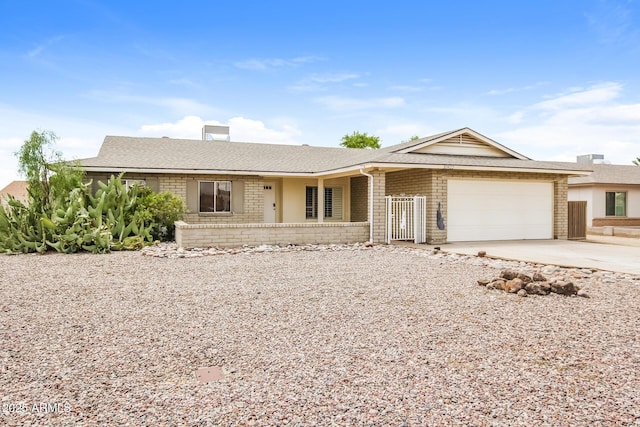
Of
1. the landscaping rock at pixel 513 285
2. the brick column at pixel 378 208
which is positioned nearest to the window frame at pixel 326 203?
the brick column at pixel 378 208

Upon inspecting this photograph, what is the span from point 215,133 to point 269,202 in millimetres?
6893

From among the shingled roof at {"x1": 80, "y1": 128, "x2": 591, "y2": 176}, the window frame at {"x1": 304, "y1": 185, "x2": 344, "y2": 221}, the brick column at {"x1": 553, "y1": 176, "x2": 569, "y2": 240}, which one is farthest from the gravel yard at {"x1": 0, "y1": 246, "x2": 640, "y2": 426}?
the window frame at {"x1": 304, "y1": 185, "x2": 344, "y2": 221}

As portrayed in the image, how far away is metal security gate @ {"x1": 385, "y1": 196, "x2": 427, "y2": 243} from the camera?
14570 mm

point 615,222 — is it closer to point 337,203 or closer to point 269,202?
point 337,203

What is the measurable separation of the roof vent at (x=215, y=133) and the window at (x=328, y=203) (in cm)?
681

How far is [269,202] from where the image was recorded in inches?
774

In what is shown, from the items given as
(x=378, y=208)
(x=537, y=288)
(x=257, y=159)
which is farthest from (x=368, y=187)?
(x=537, y=288)

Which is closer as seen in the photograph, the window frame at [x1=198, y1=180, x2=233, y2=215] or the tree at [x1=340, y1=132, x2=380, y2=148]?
the window frame at [x1=198, y1=180, x2=233, y2=215]

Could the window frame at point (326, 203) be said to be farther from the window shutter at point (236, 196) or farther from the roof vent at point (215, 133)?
the roof vent at point (215, 133)

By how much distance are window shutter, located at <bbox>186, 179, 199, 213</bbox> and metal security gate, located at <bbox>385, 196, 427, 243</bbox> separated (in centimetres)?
739

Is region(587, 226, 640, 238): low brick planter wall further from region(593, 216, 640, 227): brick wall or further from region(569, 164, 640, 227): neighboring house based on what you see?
region(593, 216, 640, 227): brick wall

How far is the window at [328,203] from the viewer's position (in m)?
20.3

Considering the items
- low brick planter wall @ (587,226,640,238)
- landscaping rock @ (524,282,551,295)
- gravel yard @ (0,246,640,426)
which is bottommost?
gravel yard @ (0,246,640,426)

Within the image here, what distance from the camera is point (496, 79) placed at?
16438 millimetres
